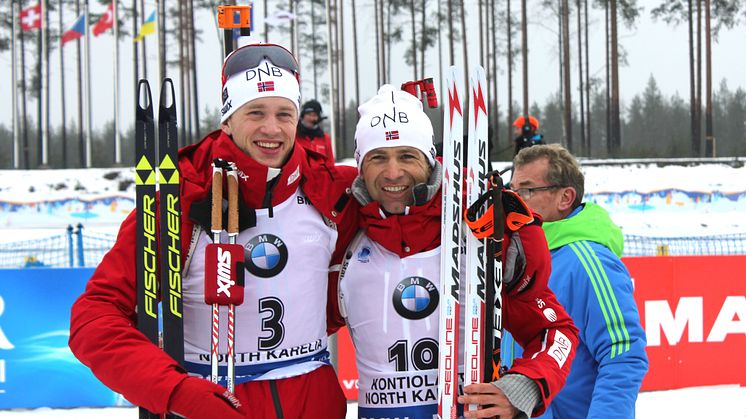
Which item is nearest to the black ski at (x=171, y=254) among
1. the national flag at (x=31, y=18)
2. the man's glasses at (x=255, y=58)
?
the man's glasses at (x=255, y=58)

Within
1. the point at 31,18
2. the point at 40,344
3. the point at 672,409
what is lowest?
the point at 672,409

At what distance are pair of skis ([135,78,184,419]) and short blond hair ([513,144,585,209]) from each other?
1396mm

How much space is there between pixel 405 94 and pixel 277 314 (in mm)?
942

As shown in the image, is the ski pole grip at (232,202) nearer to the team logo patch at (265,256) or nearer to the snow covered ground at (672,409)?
the team logo patch at (265,256)

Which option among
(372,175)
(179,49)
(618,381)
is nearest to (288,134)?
(372,175)

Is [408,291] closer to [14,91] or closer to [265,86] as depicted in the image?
[265,86]

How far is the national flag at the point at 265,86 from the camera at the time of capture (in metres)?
2.29

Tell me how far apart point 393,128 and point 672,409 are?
4.81 meters

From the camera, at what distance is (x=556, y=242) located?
2.79 metres

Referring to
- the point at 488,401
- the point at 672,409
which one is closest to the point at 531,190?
the point at 488,401

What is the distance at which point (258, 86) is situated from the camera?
7.52ft

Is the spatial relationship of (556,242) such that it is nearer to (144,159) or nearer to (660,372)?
(144,159)

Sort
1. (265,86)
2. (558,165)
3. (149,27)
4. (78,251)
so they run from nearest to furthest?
1. (265,86)
2. (558,165)
3. (78,251)
4. (149,27)

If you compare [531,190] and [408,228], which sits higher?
[531,190]
